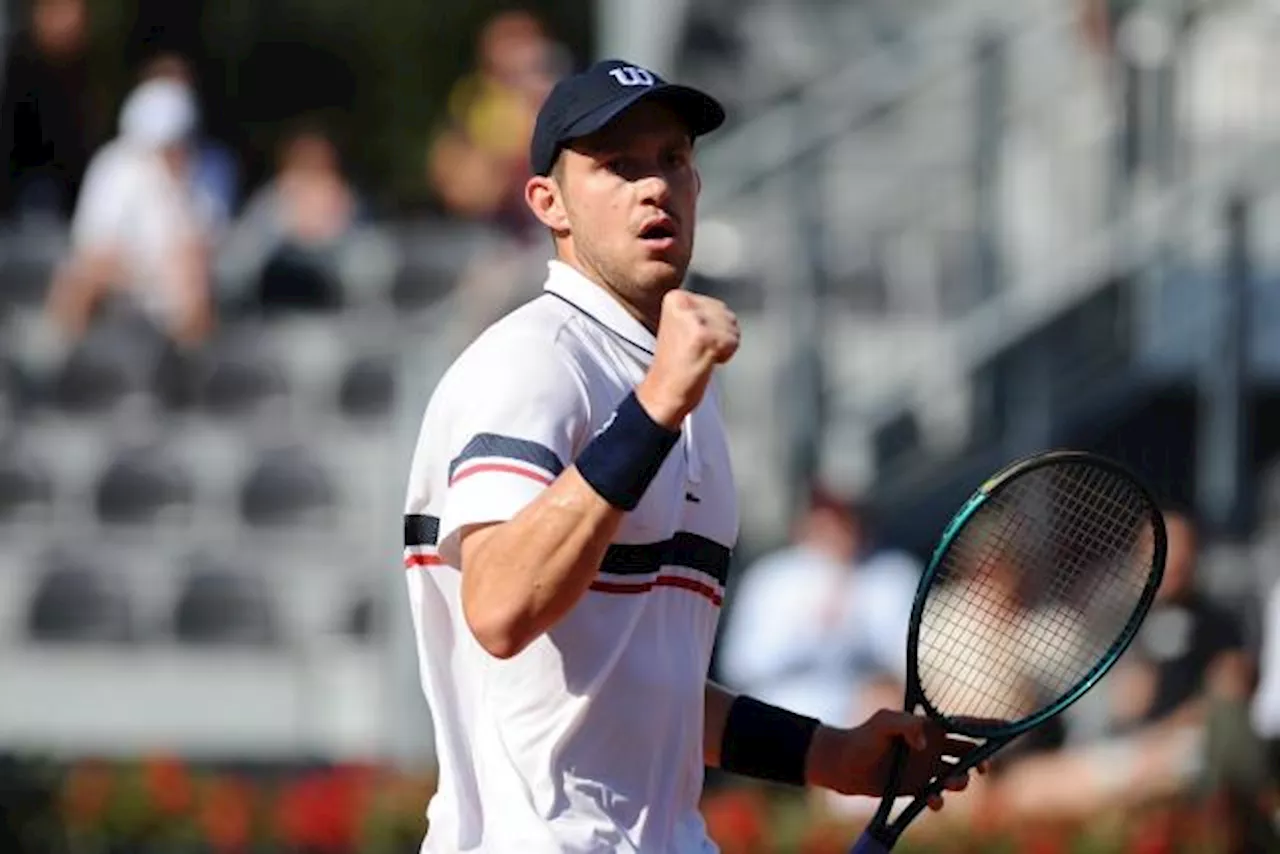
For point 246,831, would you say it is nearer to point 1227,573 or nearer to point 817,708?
point 817,708

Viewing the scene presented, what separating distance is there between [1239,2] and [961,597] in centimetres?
741

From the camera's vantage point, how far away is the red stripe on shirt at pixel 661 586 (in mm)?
5367

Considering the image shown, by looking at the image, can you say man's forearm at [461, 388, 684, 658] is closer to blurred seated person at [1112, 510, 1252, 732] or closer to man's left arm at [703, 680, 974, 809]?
man's left arm at [703, 680, 974, 809]

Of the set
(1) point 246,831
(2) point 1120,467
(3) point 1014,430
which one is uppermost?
(2) point 1120,467

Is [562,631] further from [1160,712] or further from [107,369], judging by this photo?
[107,369]

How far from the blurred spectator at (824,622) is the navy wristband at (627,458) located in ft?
21.6

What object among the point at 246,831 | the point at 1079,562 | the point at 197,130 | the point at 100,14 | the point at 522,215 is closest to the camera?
the point at 1079,562

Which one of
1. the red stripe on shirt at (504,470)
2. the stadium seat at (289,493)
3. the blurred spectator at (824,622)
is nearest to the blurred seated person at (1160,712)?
the blurred spectator at (824,622)

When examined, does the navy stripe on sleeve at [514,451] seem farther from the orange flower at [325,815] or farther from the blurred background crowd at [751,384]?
the orange flower at [325,815]

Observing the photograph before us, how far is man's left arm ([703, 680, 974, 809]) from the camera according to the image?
5816 mm

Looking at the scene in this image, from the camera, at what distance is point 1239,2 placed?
13.1m

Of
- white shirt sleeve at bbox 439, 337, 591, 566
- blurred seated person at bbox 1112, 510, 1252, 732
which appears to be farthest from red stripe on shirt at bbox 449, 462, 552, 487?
blurred seated person at bbox 1112, 510, 1252, 732

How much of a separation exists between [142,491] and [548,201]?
9102mm

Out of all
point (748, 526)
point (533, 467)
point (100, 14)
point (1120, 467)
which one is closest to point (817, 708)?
point (748, 526)
